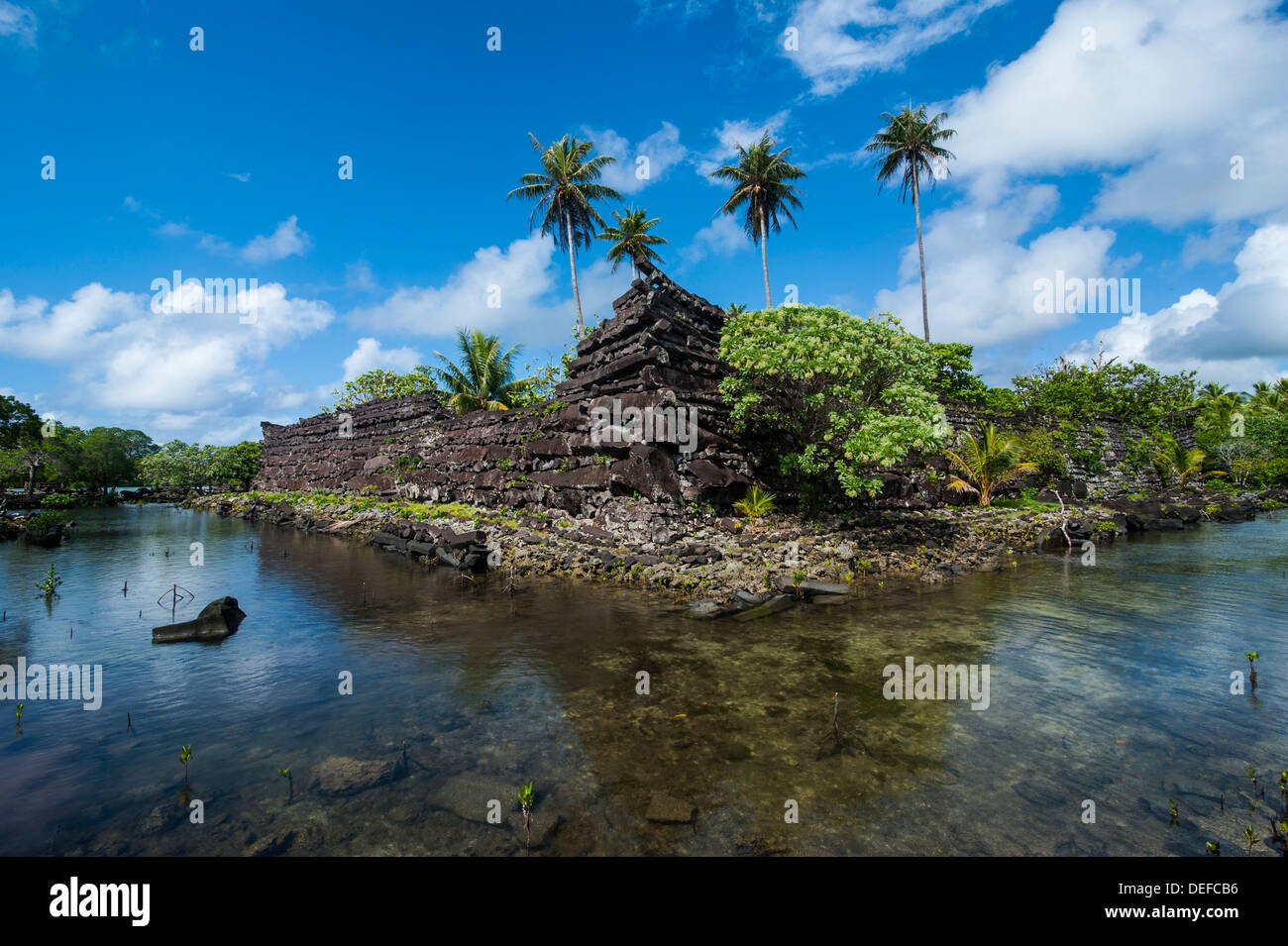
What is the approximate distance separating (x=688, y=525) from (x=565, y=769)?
963 cm

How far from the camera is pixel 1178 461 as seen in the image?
30484 millimetres

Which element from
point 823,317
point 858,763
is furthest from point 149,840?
point 823,317

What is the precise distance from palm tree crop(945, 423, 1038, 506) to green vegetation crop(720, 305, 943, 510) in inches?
390

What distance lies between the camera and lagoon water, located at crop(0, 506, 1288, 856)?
11.9 ft

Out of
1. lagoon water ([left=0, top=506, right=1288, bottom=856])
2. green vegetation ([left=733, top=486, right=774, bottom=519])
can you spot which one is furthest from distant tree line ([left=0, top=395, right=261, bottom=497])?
green vegetation ([left=733, top=486, right=774, bottom=519])

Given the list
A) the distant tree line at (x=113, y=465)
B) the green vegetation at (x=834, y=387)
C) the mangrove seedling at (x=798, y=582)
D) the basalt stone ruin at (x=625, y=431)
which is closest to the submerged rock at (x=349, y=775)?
the mangrove seedling at (x=798, y=582)

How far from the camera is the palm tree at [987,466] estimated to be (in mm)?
22234

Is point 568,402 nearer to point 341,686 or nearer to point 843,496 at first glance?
point 843,496

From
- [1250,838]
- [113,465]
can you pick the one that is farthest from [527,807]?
[113,465]

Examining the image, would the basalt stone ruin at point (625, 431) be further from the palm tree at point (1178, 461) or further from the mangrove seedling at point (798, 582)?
the palm tree at point (1178, 461)

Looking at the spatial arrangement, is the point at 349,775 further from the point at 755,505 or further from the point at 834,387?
the point at 834,387

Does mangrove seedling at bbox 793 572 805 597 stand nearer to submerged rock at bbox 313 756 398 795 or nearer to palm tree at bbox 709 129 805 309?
submerged rock at bbox 313 756 398 795

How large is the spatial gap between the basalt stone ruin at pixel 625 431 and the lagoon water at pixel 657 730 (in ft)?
18.9

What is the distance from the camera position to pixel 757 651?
7176mm
